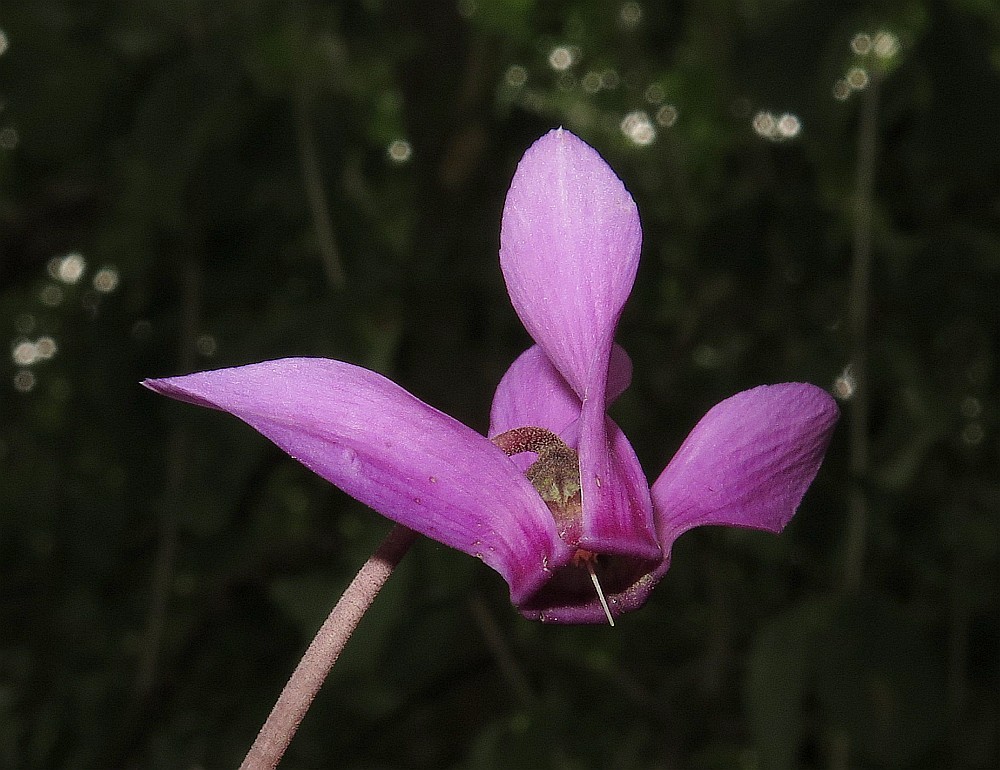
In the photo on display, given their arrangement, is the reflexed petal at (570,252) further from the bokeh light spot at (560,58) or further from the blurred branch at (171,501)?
the bokeh light spot at (560,58)

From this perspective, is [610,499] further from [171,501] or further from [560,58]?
[560,58]

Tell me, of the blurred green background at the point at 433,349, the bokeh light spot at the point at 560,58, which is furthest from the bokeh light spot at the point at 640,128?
the blurred green background at the point at 433,349

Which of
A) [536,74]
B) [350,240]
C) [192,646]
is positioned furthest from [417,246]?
[536,74]

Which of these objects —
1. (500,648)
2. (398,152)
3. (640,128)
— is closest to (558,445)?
(500,648)

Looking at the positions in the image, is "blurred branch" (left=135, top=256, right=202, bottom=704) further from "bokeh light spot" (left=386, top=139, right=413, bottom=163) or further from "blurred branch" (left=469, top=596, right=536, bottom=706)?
"bokeh light spot" (left=386, top=139, right=413, bottom=163)

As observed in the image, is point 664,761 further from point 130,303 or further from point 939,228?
point 130,303

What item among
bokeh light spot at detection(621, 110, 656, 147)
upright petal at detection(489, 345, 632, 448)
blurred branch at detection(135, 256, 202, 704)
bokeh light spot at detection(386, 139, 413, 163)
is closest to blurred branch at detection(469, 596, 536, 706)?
blurred branch at detection(135, 256, 202, 704)

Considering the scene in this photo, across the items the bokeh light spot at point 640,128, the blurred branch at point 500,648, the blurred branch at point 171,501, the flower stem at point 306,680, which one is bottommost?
the blurred branch at point 500,648
